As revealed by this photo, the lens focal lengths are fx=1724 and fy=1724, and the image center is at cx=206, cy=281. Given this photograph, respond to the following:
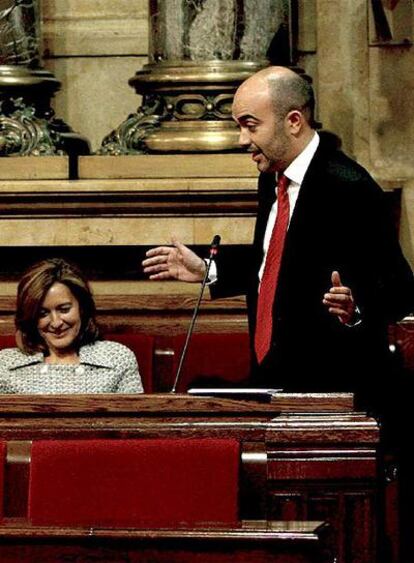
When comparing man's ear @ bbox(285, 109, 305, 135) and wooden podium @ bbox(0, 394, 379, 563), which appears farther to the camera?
man's ear @ bbox(285, 109, 305, 135)

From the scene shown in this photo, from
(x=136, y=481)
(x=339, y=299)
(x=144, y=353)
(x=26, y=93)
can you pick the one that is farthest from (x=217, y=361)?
(x=136, y=481)

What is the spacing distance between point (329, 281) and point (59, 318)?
1.03 metres

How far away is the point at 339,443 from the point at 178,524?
60 centimetres

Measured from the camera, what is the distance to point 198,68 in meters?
6.79

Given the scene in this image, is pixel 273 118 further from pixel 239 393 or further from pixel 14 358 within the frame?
pixel 14 358

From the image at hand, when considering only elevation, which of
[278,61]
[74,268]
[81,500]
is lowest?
[81,500]

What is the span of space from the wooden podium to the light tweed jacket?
1.18m

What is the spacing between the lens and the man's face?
4.83 m

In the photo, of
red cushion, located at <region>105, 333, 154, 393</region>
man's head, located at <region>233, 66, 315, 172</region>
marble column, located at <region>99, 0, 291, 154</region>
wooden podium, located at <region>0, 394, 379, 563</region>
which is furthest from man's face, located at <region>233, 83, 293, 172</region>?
marble column, located at <region>99, 0, 291, 154</region>

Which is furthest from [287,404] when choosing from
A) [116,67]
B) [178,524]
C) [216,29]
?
[116,67]

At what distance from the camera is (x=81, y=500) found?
3857 millimetres

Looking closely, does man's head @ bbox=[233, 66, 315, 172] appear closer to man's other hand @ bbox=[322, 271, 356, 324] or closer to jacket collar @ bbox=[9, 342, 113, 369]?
man's other hand @ bbox=[322, 271, 356, 324]

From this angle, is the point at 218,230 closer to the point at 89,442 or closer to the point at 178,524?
the point at 89,442

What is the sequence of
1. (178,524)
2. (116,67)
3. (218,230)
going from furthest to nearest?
(116,67)
(218,230)
(178,524)
